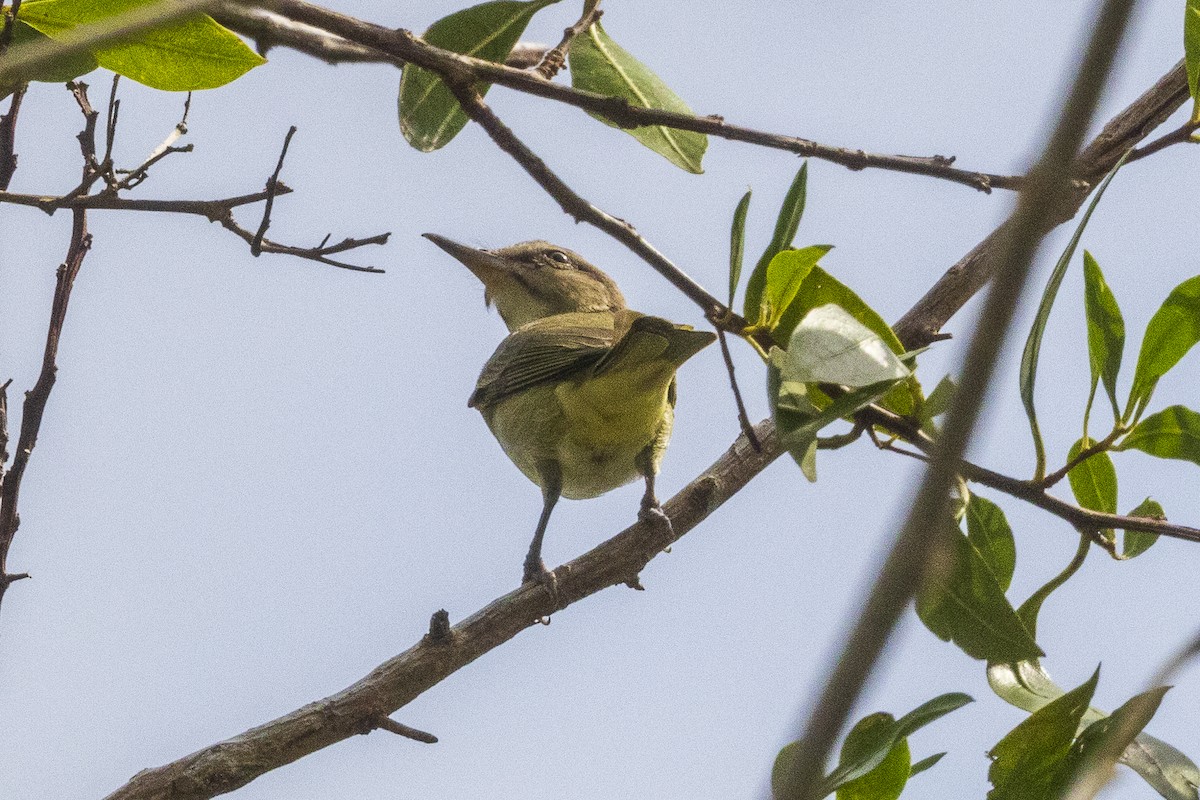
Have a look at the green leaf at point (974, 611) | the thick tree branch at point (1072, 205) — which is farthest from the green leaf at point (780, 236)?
the thick tree branch at point (1072, 205)

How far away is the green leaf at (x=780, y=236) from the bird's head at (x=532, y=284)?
4602 millimetres

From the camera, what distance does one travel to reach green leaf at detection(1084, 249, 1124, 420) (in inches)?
94.7

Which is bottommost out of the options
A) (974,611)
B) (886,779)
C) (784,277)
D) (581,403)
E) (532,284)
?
(886,779)

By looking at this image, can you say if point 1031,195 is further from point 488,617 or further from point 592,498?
point 592,498

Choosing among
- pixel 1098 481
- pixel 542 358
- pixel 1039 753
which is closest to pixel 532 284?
pixel 542 358

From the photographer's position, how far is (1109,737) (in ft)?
5.03

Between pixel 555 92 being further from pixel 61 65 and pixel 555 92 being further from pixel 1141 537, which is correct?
pixel 1141 537

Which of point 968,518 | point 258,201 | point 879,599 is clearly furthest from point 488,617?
point 879,599

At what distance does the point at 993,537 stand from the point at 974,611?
0.70ft

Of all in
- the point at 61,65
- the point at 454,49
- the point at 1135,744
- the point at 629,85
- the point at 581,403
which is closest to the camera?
the point at 1135,744

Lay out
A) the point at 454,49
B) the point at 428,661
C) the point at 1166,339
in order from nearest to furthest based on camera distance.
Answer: the point at 1166,339, the point at 454,49, the point at 428,661

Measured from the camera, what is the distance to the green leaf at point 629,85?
9.64 ft

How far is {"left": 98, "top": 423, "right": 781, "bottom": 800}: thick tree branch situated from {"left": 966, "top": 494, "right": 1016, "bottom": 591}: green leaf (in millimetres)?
411

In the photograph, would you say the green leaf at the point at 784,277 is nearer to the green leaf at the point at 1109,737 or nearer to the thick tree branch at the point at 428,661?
the thick tree branch at the point at 428,661
